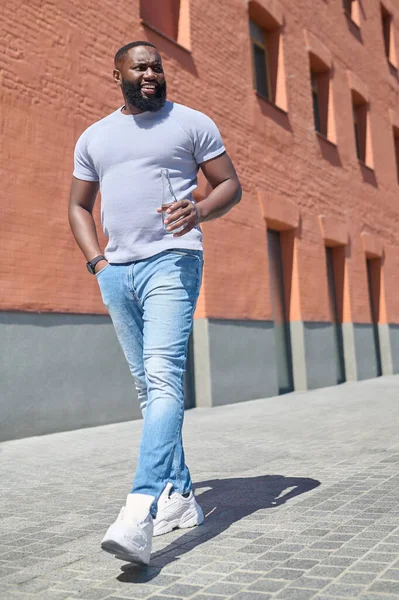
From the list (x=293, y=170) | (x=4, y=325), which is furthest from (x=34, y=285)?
(x=293, y=170)

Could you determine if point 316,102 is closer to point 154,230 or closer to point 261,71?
point 261,71

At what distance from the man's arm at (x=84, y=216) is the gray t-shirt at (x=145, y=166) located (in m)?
0.11

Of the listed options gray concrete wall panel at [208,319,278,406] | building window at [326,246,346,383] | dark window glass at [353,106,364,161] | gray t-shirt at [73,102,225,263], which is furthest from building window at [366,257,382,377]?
gray t-shirt at [73,102,225,263]

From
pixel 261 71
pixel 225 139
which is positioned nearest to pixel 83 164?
pixel 225 139

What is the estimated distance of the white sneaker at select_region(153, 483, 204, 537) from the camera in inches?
118

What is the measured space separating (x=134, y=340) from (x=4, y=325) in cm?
395

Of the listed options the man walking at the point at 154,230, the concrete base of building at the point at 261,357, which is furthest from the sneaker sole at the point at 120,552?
the concrete base of building at the point at 261,357

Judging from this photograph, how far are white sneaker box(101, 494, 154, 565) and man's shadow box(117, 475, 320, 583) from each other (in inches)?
3.6

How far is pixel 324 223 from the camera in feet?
44.0

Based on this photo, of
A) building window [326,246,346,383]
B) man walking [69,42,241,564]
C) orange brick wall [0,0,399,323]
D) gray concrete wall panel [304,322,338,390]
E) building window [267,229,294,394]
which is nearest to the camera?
man walking [69,42,241,564]

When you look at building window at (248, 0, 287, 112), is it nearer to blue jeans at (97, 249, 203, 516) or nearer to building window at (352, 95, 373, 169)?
building window at (352, 95, 373, 169)

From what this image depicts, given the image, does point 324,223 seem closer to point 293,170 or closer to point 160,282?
point 293,170

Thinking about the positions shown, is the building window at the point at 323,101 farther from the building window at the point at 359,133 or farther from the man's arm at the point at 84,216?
the man's arm at the point at 84,216

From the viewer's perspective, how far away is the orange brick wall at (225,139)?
730cm
